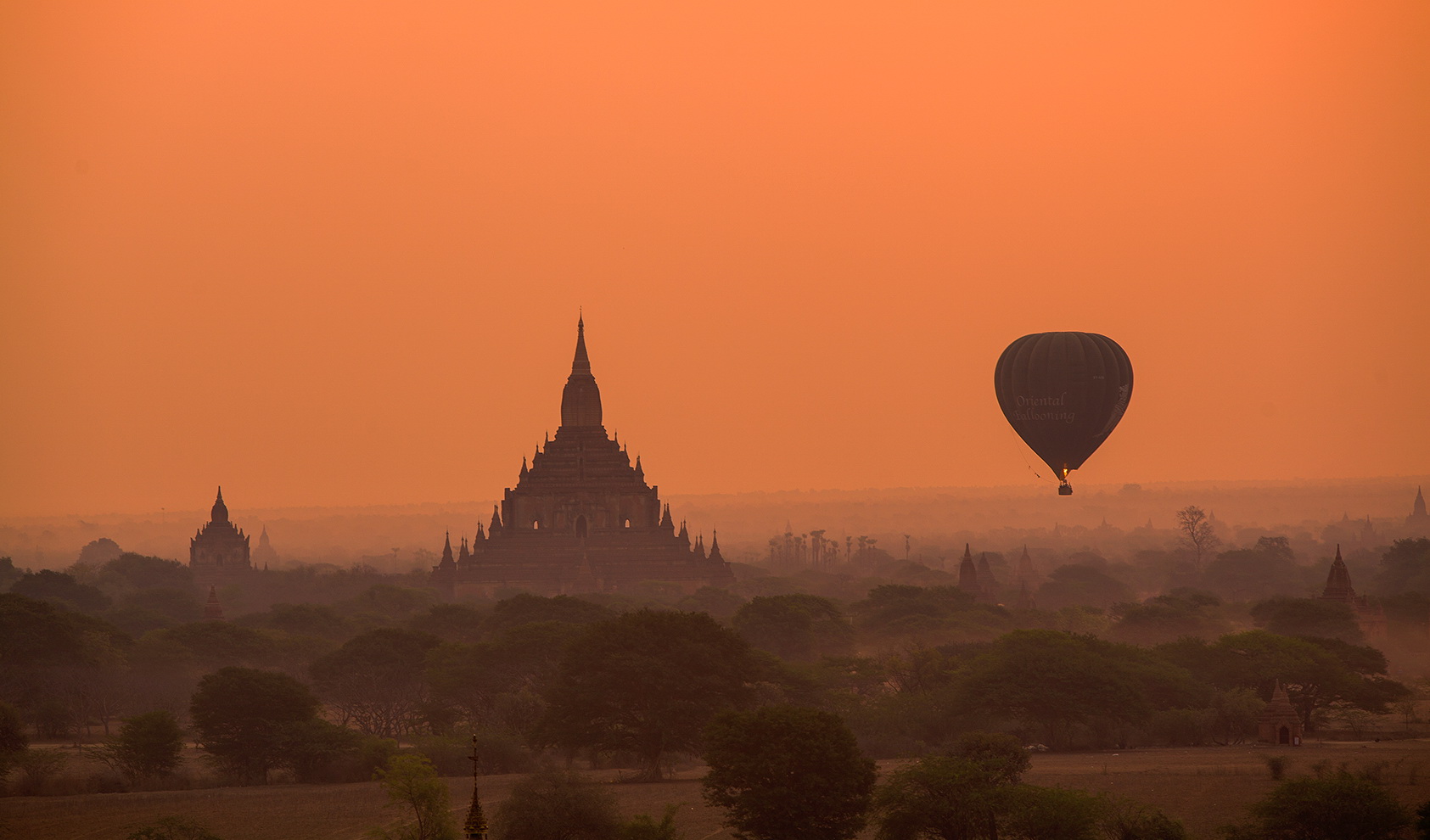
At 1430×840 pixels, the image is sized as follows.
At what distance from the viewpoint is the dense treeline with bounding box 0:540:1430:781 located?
5916 centimetres

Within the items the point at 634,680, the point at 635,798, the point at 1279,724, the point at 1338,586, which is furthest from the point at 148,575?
the point at 1279,724

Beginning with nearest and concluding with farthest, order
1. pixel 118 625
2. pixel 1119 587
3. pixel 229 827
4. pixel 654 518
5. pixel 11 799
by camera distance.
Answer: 1. pixel 229 827
2. pixel 11 799
3. pixel 118 625
4. pixel 654 518
5. pixel 1119 587

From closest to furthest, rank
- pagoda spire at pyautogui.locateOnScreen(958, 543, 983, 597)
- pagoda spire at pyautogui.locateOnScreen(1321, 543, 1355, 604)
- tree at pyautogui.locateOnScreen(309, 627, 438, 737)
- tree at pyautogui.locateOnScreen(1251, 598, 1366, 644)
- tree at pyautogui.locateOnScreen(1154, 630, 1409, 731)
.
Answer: tree at pyautogui.locateOnScreen(1154, 630, 1409, 731), tree at pyautogui.locateOnScreen(309, 627, 438, 737), tree at pyautogui.locateOnScreen(1251, 598, 1366, 644), pagoda spire at pyautogui.locateOnScreen(1321, 543, 1355, 604), pagoda spire at pyautogui.locateOnScreen(958, 543, 983, 597)

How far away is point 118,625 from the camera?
340 ft

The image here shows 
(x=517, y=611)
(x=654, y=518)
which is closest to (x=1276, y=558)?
(x=654, y=518)

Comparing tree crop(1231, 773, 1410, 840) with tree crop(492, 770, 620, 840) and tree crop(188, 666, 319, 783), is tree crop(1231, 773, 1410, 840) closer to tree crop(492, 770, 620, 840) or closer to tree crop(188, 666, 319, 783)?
tree crop(492, 770, 620, 840)

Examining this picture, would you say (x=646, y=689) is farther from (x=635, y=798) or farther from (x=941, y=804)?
(x=941, y=804)

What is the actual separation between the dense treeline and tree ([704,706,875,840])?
10.2 metres

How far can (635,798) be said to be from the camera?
2099 inches

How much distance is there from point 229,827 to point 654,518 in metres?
80.7

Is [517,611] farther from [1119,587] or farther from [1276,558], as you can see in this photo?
[1276,558]

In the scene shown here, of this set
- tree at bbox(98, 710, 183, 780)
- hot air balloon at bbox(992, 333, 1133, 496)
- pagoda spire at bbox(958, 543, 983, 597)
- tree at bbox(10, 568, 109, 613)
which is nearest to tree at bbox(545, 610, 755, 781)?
tree at bbox(98, 710, 183, 780)

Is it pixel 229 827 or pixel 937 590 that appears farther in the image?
pixel 937 590

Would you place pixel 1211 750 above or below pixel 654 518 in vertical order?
below
